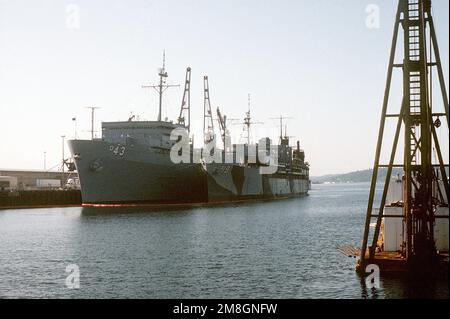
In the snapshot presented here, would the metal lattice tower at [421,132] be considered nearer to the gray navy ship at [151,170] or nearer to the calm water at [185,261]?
the calm water at [185,261]

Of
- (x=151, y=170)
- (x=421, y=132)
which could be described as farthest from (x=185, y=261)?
(x=151, y=170)

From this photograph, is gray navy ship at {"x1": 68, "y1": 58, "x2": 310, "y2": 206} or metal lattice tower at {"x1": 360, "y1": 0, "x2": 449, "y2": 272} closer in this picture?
metal lattice tower at {"x1": 360, "y1": 0, "x2": 449, "y2": 272}

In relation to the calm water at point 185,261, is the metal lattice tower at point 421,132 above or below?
above

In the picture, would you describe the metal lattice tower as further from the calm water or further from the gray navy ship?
the gray navy ship

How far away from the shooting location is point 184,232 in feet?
144

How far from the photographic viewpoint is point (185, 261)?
96.8ft

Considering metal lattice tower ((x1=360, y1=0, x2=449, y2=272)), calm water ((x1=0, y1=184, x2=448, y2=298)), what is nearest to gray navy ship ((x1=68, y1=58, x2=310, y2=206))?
calm water ((x1=0, y1=184, x2=448, y2=298))

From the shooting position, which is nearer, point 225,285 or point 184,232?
point 225,285

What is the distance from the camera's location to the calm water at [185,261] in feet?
71.6

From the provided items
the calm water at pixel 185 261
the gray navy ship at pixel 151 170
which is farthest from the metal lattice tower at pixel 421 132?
the gray navy ship at pixel 151 170

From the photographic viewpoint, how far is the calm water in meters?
21.8
